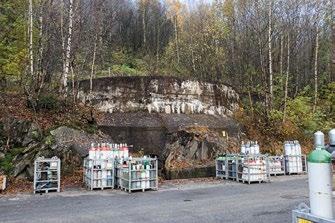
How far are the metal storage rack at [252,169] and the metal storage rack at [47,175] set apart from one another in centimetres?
718

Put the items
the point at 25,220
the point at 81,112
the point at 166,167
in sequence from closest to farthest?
the point at 25,220 → the point at 166,167 → the point at 81,112

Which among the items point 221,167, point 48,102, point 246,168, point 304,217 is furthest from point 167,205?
point 48,102

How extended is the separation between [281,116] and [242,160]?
9.59m

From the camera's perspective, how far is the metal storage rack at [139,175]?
12.8 metres

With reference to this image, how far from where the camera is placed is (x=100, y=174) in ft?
43.4

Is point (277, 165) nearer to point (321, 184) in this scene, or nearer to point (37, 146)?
point (37, 146)

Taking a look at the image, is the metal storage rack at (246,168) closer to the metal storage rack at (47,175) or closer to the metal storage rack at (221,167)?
the metal storage rack at (221,167)

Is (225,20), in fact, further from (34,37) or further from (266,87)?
(34,37)

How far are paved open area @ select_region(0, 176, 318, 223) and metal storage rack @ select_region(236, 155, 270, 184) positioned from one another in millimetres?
728

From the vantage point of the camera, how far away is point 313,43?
33500 mm

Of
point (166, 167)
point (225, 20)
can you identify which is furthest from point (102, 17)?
point (225, 20)

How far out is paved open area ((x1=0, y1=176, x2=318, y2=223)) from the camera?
859 cm

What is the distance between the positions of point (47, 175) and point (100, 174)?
1.81 meters

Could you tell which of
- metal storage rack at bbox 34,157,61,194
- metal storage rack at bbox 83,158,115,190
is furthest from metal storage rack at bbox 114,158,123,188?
metal storage rack at bbox 34,157,61,194
